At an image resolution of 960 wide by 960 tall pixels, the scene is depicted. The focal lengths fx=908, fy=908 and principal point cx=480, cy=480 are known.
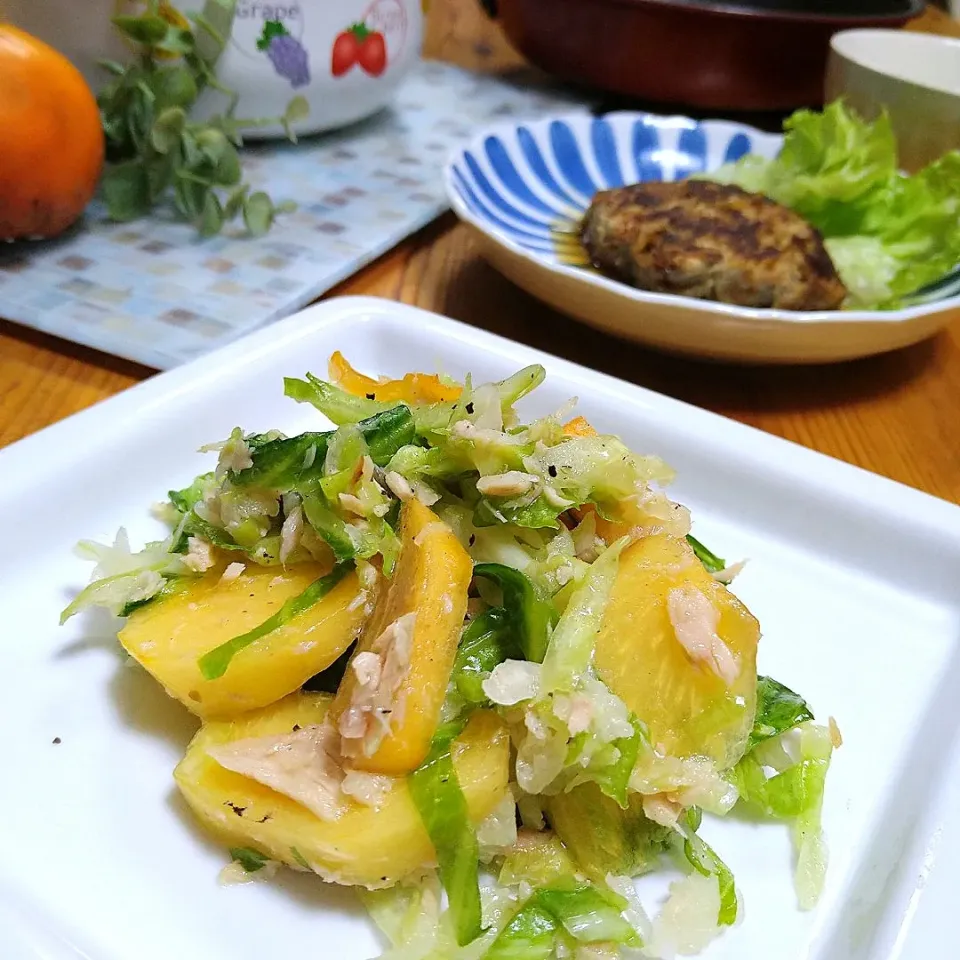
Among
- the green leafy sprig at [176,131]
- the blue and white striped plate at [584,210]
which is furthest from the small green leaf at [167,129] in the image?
the blue and white striped plate at [584,210]

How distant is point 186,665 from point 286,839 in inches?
8.9

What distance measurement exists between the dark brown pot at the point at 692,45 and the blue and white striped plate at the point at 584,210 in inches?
15.7

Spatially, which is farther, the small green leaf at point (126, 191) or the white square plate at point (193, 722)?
the small green leaf at point (126, 191)

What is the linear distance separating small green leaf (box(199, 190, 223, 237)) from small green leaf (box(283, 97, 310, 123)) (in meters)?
0.43

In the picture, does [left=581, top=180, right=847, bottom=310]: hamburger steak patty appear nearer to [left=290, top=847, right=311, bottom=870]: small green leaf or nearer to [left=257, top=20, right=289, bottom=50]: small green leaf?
[left=257, top=20, right=289, bottom=50]: small green leaf

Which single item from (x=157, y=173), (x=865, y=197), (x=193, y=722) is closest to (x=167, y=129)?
(x=157, y=173)

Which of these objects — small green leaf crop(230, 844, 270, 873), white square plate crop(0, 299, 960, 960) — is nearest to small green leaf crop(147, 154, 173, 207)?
white square plate crop(0, 299, 960, 960)

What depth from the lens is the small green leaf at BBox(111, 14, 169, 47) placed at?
2207 millimetres

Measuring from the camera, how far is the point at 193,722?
1.09 m

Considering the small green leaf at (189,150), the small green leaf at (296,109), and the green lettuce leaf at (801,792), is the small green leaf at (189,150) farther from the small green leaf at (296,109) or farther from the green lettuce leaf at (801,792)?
the green lettuce leaf at (801,792)

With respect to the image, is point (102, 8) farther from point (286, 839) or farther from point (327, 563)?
point (286, 839)

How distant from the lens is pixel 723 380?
2008 mm

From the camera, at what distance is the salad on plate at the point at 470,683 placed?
91 centimetres

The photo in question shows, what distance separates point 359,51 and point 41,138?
3.29 feet
